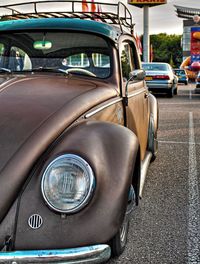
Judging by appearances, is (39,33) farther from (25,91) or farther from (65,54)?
(25,91)

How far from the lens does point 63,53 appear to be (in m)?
3.70

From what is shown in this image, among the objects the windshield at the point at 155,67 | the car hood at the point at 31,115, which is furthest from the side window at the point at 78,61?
the windshield at the point at 155,67

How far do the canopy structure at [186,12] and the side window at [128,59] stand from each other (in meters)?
81.2

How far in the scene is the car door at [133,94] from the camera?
12.3 feet

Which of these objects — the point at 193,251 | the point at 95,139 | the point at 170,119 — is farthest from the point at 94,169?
the point at 170,119

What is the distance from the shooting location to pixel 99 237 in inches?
80.2

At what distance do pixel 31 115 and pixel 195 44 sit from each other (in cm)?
5137

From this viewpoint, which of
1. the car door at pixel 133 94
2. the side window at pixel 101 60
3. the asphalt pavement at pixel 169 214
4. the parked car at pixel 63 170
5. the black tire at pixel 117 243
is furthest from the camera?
the car door at pixel 133 94

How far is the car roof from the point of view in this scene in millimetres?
3670

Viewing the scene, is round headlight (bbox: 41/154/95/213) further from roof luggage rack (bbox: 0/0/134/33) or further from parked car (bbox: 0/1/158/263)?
roof luggage rack (bbox: 0/0/134/33)

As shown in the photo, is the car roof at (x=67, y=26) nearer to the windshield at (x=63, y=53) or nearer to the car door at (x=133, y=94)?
the windshield at (x=63, y=53)

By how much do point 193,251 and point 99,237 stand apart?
1.15m

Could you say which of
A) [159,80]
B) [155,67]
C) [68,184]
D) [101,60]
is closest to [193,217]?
[101,60]

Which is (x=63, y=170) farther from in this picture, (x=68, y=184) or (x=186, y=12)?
(x=186, y=12)
